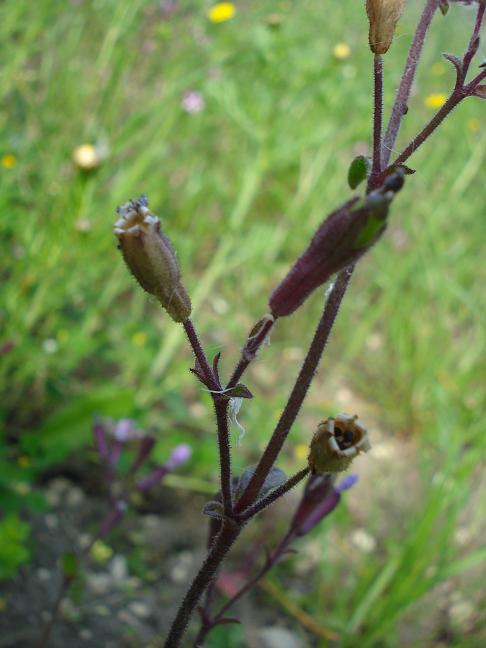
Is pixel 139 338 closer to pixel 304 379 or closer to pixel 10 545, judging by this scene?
pixel 10 545

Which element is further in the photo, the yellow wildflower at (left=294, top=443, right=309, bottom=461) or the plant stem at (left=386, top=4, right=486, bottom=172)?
the yellow wildflower at (left=294, top=443, right=309, bottom=461)

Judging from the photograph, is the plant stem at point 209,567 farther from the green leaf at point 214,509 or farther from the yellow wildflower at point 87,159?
the yellow wildflower at point 87,159

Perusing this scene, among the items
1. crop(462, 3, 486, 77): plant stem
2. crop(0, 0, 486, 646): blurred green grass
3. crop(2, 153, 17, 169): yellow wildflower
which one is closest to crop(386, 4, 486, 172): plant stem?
crop(462, 3, 486, 77): plant stem

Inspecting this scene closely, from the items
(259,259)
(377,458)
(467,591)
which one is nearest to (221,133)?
(259,259)

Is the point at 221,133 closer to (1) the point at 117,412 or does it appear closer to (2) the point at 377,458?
(2) the point at 377,458

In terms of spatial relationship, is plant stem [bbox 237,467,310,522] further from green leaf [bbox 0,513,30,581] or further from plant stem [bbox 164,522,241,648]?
green leaf [bbox 0,513,30,581]

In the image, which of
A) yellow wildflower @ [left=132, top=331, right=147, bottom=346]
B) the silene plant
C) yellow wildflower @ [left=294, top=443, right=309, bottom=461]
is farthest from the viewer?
yellow wildflower @ [left=294, top=443, right=309, bottom=461]
